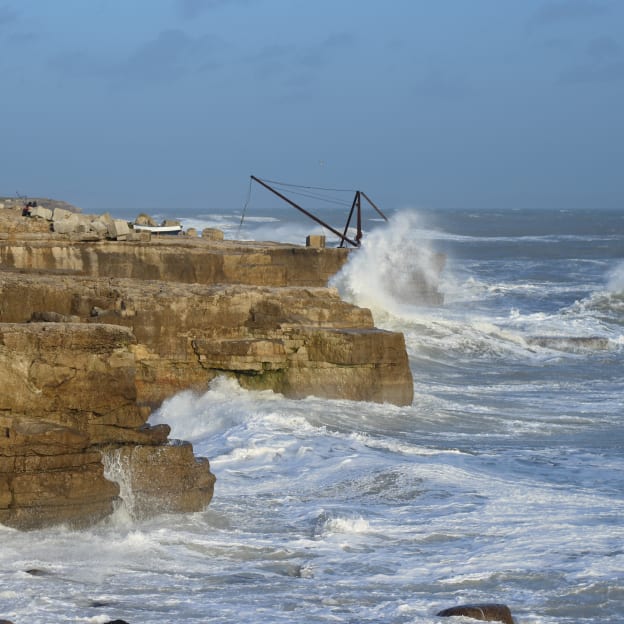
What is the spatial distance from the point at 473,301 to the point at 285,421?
2331cm

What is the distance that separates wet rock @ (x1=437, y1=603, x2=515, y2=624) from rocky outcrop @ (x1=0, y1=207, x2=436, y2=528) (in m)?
3.06

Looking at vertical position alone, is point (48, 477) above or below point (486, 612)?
above

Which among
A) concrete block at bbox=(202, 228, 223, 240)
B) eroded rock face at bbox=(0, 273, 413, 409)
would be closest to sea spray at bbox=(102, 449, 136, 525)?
eroded rock face at bbox=(0, 273, 413, 409)

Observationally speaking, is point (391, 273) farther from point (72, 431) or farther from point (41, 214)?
point (72, 431)

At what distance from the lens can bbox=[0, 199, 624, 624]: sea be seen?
8.44 m

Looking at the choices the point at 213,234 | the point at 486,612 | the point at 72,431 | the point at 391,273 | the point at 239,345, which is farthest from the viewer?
the point at 391,273

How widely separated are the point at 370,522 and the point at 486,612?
276cm

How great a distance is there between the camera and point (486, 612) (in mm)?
7938

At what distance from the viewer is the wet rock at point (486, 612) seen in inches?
311

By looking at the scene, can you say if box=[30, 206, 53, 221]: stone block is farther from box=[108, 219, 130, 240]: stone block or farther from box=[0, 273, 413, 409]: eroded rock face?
box=[0, 273, 413, 409]: eroded rock face

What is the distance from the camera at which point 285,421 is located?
15.0 metres

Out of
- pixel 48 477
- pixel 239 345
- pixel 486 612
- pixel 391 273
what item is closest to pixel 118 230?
pixel 239 345

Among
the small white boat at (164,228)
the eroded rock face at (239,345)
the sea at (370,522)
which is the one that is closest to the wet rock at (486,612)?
the sea at (370,522)

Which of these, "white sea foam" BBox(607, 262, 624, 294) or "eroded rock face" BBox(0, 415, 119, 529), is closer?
"eroded rock face" BBox(0, 415, 119, 529)
